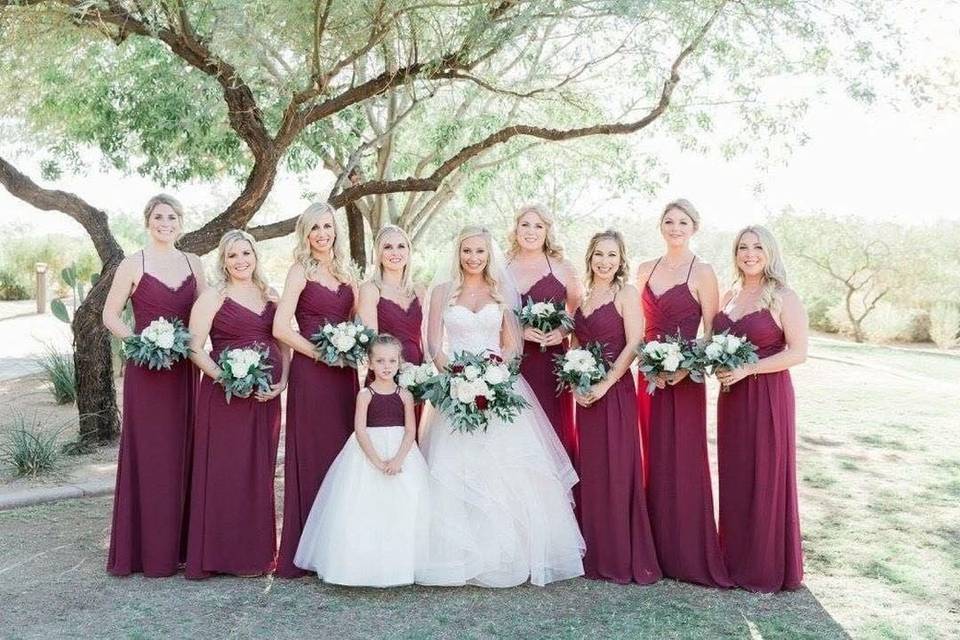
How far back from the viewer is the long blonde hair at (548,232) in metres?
6.45

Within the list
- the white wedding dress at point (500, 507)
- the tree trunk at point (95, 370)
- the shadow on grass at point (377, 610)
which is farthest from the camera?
the tree trunk at point (95, 370)

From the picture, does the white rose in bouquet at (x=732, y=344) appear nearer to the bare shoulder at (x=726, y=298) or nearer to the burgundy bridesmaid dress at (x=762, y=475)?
the burgundy bridesmaid dress at (x=762, y=475)

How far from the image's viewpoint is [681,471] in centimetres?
601

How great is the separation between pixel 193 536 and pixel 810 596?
3.67 meters

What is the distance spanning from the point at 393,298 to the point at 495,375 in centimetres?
100

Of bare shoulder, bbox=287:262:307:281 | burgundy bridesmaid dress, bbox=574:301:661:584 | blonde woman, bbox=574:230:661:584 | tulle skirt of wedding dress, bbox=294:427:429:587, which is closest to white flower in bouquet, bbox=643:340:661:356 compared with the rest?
blonde woman, bbox=574:230:661:584

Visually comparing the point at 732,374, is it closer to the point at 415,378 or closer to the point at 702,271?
the point at 702,271

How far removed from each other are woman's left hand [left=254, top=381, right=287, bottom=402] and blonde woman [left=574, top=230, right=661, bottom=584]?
1811mm

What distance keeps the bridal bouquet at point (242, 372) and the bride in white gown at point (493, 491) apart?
3.50ft

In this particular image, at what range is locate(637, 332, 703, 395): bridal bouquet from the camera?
569 centimetres

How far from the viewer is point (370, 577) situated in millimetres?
5570

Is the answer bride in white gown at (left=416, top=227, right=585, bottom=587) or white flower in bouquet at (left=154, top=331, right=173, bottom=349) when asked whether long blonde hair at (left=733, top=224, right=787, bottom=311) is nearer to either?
bride in white gown at (left=416, top=227, right=585, bottom=587)

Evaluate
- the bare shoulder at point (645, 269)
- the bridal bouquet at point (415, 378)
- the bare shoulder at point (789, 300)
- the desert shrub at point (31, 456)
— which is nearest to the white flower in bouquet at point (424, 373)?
the bridal bouquet at point (415, 378)

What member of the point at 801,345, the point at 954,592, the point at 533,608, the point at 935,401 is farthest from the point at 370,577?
the point at 935,401
